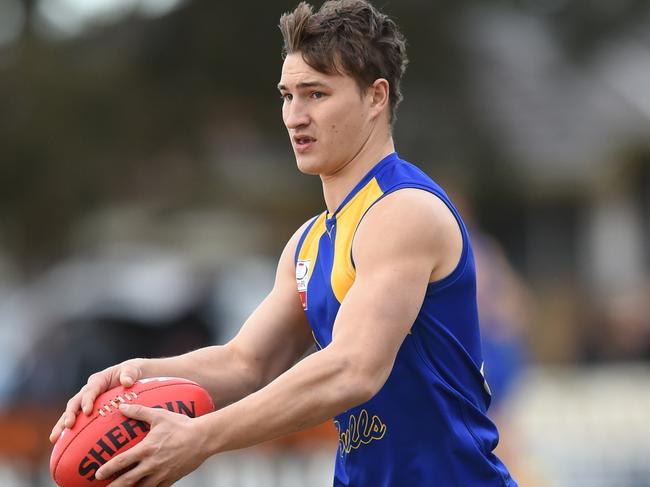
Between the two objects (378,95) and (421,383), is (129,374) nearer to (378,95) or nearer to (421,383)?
(421,383)

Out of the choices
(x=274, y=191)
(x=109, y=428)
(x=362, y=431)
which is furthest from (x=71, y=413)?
(x=274, y=191)

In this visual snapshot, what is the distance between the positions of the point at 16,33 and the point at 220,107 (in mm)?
2912

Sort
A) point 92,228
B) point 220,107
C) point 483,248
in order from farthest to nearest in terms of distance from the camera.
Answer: point 92,228 < point 220,107 < point 483,248

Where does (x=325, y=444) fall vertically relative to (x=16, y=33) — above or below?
below

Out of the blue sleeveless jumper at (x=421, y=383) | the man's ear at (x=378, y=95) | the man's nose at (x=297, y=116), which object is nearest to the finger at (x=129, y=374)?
the blue sleeveless jumper at (x=421, y=383)

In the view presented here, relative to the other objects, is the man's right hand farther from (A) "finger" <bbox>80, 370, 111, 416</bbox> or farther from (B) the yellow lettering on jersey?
(B) the yellow lettering on jersey

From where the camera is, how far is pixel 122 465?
4148 mm

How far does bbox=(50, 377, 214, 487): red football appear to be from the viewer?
14.1ft

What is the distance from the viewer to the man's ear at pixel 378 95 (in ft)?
15.4

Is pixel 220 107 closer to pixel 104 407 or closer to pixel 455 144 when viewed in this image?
pixel 455 144

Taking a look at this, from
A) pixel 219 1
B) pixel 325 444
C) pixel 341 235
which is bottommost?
pixel 325 444

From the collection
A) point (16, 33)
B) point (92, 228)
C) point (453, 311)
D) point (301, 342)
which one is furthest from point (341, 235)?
point (92, 228)

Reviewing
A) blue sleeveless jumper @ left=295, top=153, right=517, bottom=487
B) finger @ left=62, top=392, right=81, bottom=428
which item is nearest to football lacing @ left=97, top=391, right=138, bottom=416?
finger @ left=62, top=392, right=81, bottom=428

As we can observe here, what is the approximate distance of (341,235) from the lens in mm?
4582
